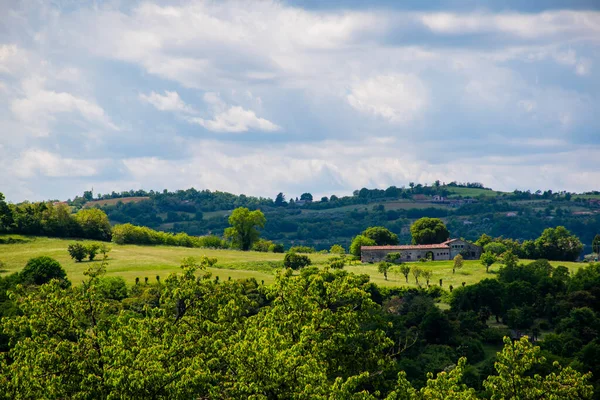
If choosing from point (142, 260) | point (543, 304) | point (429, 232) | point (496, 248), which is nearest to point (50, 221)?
point (142, 260)

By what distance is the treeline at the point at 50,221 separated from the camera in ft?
566

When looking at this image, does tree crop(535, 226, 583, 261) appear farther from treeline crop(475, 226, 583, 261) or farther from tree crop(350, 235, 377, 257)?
tree crop(350, 235, 377, 257)

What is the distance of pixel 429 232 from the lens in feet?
620

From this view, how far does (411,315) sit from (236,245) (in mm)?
97103

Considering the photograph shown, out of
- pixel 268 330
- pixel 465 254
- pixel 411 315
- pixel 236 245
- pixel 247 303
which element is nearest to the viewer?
pixel 268 330

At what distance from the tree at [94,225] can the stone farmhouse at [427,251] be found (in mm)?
58261

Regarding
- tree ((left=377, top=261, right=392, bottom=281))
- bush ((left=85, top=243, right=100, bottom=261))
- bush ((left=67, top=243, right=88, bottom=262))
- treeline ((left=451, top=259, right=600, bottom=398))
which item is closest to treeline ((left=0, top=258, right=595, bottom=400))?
treeline ((left=451, top=259, right=600, bottom=398))

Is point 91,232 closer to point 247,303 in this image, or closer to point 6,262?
point 6,262

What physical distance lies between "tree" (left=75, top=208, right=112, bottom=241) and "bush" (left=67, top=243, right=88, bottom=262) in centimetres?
3392

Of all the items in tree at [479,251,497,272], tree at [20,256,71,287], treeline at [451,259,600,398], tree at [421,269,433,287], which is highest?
tree at [20,256,71,287]

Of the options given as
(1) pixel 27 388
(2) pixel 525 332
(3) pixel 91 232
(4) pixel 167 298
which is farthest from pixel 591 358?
(3) pixel 91 232

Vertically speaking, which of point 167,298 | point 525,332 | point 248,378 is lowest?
point 525,332

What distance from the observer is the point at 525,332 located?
4289 inches

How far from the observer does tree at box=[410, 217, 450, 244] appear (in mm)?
189625
